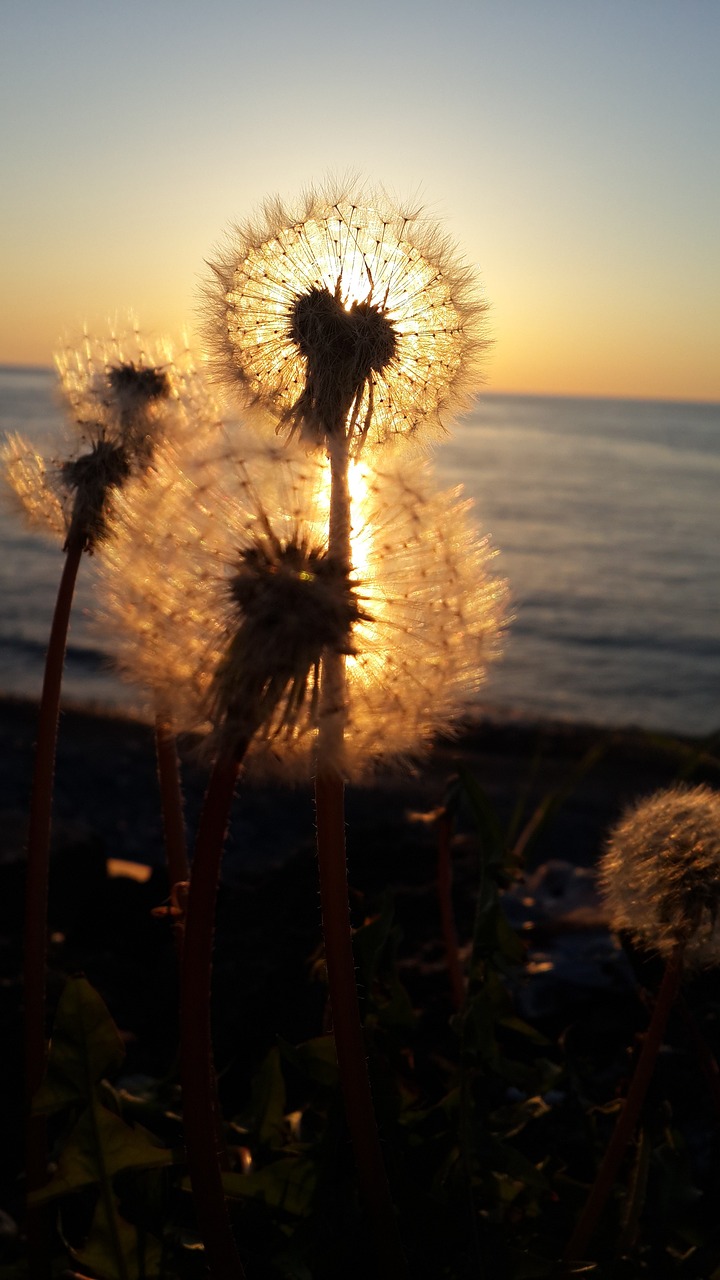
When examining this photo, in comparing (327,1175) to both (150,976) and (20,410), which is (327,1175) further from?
(20,410)

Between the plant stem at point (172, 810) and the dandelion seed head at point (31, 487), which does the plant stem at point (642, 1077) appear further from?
the dandelion seed head at point (31, 487)

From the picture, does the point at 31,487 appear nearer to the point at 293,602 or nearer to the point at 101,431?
the point at 101,431

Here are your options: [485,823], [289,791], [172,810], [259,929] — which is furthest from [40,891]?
[289,791]

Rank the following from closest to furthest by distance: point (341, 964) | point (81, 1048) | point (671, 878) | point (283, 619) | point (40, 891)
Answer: point (283, 619) < point (341, 964) < point (81, 1048) < point (671, 878) < point (40, 891)

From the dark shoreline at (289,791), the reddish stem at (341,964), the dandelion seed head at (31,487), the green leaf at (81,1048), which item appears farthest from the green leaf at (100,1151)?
the dark shoreline at (289,791)

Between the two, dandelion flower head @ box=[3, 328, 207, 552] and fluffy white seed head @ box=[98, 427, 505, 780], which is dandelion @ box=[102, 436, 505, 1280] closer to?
fluffy white seed head @ box=[98, 427, 505, 780]

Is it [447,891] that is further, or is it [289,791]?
[289,791]
